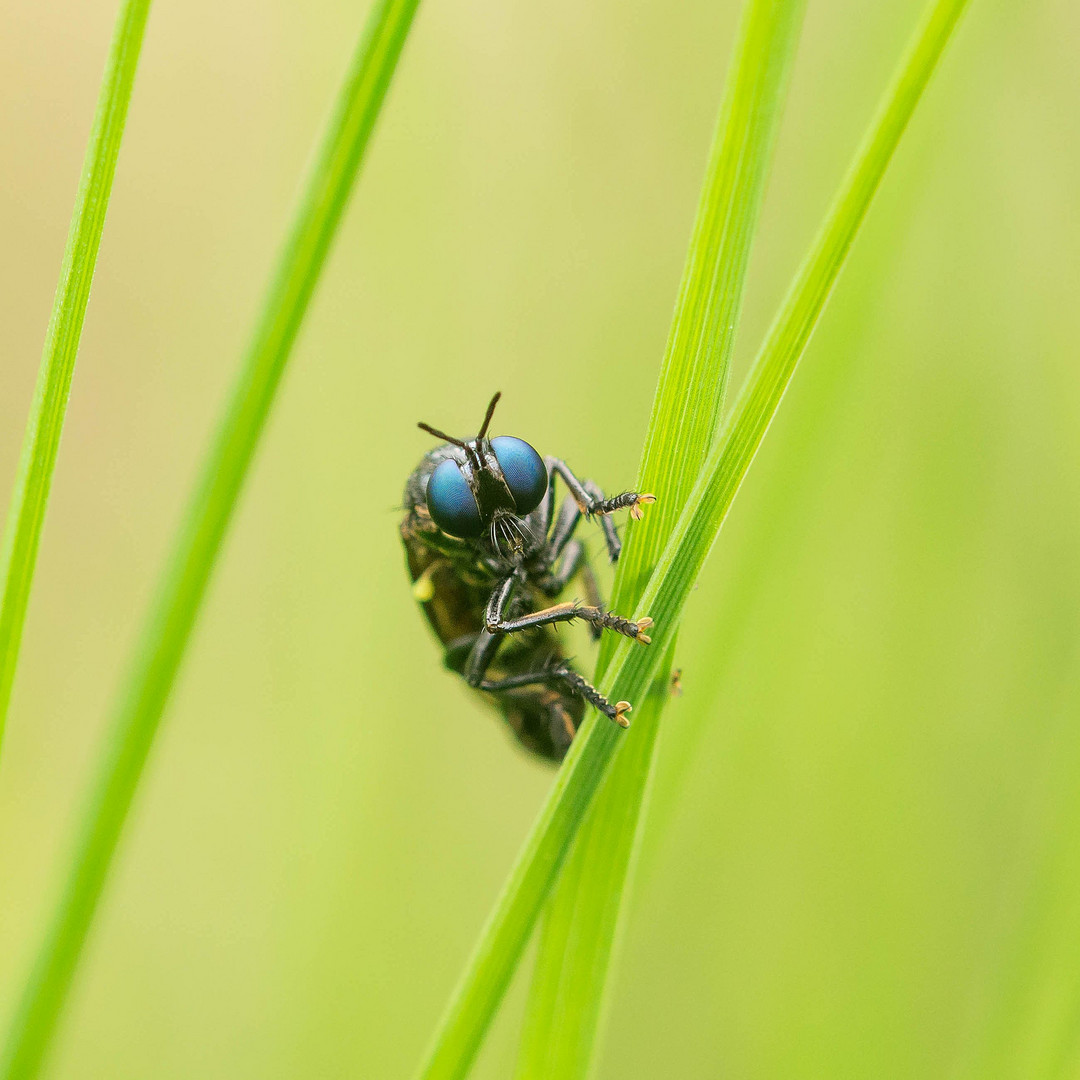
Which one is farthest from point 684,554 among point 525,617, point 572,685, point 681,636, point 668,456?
point 681,636

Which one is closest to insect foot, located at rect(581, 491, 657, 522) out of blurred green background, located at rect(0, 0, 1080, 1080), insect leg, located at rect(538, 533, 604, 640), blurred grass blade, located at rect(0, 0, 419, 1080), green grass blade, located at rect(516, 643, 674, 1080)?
green grass blade, located at rect(516, 643, 674, 1080)

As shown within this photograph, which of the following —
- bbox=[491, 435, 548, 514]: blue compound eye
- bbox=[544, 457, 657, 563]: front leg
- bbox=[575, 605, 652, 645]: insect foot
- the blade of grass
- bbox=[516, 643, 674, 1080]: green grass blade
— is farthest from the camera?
bbox=[491, 435, 548, 514]: blue compound eye

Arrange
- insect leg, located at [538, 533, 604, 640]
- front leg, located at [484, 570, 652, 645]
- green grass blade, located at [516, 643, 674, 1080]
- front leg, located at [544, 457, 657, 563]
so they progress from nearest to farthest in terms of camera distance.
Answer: green grass blade, located at [516, 643, 674, 1080], front leg, located at [484, 570, 652, 645], front leg, located at [544, 457, 657, 563], insect leg, located at [538, 533, 604, 640]

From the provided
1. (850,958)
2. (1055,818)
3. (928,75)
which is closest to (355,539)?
(850,958)

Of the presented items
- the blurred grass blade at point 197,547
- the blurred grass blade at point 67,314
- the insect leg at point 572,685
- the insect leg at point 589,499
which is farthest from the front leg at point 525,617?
the blurred grass blade at point 67,314

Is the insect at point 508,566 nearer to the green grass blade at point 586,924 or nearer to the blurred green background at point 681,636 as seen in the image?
the green grass blade at point 586,924

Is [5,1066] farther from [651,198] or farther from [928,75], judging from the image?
[651,198]

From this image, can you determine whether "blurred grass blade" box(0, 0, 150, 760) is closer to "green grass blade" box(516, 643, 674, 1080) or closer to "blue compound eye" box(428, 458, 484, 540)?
"green grass blade" box(516, 643, 674, 1080)

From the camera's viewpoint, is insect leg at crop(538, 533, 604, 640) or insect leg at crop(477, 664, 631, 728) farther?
insect leg at crop(538, 533, 604, 640)

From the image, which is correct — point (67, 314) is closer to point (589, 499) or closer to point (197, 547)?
point (197, 547)
